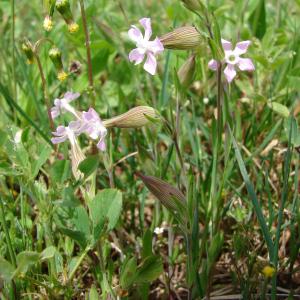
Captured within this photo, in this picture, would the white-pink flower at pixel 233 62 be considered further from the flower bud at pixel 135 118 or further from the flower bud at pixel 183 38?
the flower bud at pixel 135 118

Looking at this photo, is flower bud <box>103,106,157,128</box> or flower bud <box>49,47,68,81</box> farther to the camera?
flower bud <box>49,47,68,81</box>

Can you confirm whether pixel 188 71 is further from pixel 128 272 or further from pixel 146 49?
pixel 128 272

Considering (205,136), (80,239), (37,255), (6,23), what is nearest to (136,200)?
(205,136)

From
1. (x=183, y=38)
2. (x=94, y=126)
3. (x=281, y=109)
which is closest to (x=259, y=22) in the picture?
(x=281, y=109)

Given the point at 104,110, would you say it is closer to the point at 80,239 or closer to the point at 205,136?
the point at 205,136

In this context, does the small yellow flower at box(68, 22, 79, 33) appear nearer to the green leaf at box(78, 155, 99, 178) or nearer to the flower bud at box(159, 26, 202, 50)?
the flower bud at box(159, 26, 202, 50)

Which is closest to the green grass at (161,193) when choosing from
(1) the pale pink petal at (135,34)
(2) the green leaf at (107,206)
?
(2) the green leaf at (107,206)

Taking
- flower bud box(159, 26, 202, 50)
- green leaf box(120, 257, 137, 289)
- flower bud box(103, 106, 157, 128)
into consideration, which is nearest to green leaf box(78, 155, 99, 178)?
flower bud box(103, 106, 157, 128)
